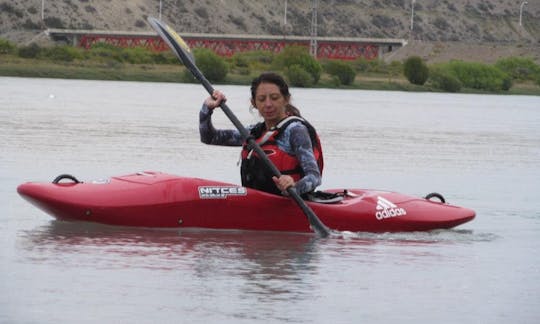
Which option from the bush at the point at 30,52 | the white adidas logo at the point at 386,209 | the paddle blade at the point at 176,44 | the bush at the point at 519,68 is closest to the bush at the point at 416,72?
the bush at the point at 519,68

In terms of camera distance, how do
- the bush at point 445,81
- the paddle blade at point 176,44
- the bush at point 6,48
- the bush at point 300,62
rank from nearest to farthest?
the paddle blade at point 176,44
the bush at point 300,62
the bush at point 6,48
the bush at point 445,81

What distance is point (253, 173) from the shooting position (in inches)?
437

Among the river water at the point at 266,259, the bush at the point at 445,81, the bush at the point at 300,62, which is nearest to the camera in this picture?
the river water at the point at 266,259

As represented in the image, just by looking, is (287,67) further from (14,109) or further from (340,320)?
(340,320)

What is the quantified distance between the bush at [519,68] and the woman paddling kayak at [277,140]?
74.6m

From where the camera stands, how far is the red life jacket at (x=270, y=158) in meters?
10.9

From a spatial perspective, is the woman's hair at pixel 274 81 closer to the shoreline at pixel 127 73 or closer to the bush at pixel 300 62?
the shoreline at pixel 127 73

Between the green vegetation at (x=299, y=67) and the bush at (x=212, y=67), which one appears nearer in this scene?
the bush at (x=212, y=67)

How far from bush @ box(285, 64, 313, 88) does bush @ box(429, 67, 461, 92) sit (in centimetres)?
958

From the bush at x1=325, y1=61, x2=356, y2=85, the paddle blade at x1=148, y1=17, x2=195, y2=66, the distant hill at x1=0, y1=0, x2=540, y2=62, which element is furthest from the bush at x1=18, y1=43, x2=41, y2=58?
the paddle blade at x1=148, y1=17, x2=195, y2=66

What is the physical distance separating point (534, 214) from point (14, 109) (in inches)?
681

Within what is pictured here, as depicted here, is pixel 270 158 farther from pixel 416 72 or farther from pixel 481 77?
pixel 481 77

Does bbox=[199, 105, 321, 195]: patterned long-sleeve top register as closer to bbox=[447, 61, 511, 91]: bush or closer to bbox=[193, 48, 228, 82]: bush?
bbox=[193, 48, 228, 82]: bush

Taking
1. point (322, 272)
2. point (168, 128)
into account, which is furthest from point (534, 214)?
point (168, 128)
